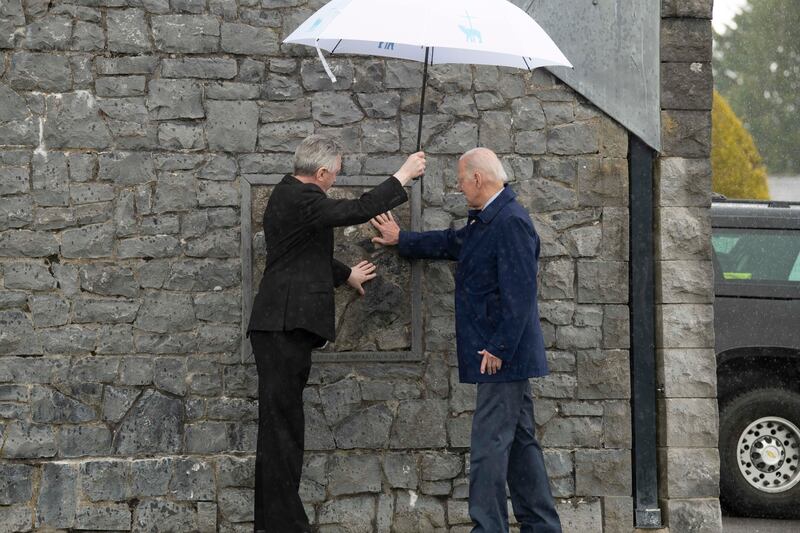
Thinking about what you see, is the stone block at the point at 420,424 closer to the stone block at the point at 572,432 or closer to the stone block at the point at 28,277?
the stone block at the point at 572,432

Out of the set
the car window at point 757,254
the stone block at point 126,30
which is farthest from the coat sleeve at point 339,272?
the car window at point 757,254

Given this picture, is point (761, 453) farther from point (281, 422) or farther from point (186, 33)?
point (186, 33)

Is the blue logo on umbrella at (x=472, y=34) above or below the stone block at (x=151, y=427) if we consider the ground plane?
above

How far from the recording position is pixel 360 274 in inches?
266

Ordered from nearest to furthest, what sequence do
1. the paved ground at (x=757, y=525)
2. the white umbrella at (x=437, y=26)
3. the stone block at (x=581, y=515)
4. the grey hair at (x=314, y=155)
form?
the white umbrella at (x=437, y=26) → the grey hair at (x=314, y=155) → the stone block at (x=581, y=515) → the paved ground at (x=757, y=525)

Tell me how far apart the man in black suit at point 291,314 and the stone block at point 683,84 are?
1.88m

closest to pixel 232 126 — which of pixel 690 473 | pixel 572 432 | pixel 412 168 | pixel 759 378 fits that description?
pixel 412 168

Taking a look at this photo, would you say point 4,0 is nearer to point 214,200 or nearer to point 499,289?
point 214,200

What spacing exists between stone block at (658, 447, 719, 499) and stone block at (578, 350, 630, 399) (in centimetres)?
48

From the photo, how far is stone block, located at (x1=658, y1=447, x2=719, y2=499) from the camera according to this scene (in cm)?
705

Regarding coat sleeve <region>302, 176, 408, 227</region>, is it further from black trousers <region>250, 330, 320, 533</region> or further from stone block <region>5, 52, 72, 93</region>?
stone block <region>5, 52, 72, 93</region>

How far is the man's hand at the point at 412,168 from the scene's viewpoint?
20.6 ft

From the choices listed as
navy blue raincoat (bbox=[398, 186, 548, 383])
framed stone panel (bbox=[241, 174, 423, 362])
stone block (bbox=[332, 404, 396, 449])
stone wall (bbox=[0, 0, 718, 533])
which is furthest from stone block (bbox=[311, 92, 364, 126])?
stone block (bbox=[332, 404, 396, 449])

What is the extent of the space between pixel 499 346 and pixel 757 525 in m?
3.53
